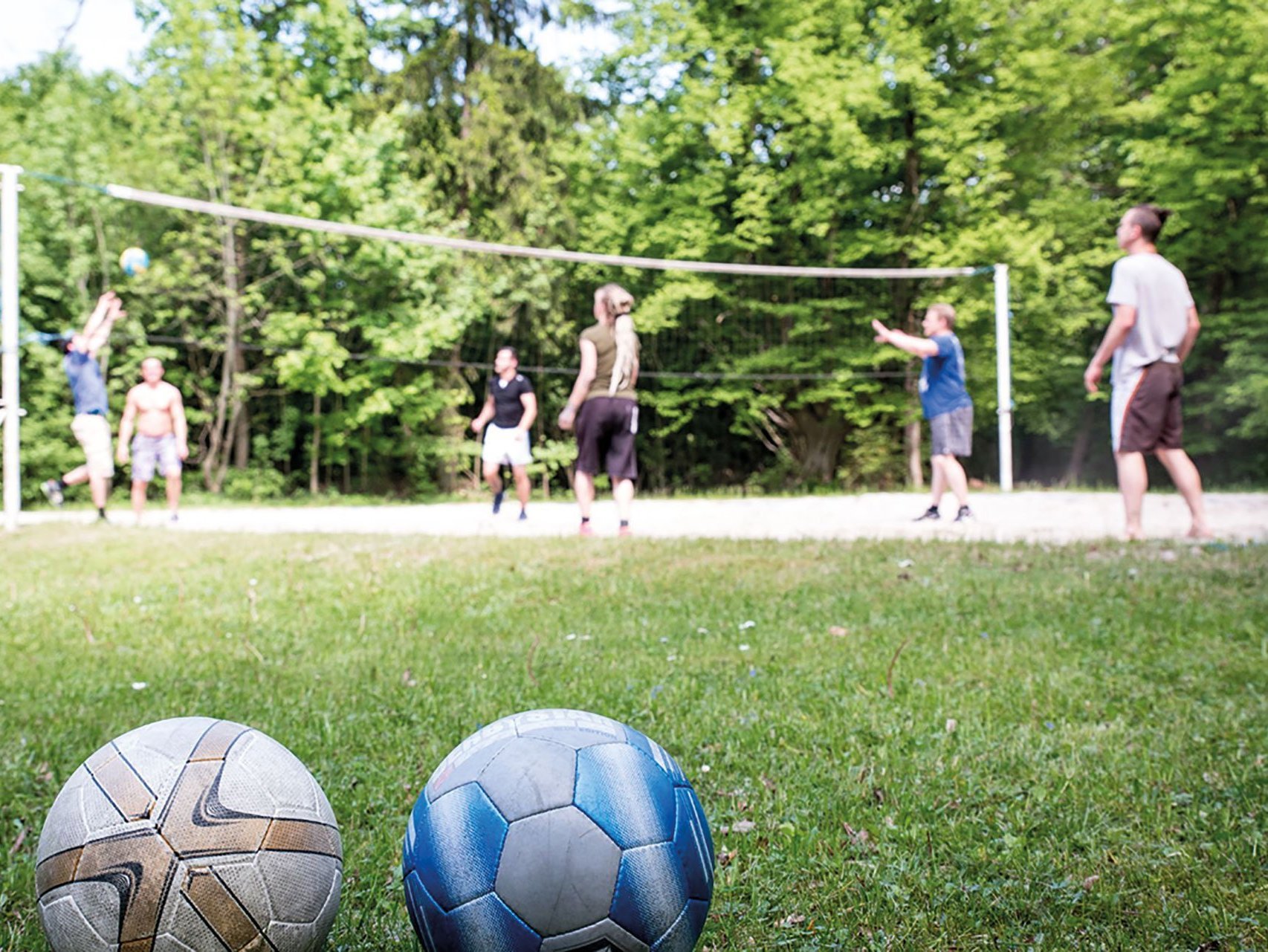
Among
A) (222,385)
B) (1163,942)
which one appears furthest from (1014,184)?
(1163,942)

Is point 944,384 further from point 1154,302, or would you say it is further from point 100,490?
point 100,490

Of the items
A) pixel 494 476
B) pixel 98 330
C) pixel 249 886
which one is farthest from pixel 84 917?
pixel 98 330

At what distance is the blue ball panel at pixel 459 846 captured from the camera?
1803 mm

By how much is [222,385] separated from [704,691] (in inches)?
817

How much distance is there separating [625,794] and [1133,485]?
7.36 m

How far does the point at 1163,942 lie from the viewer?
211 centimetres

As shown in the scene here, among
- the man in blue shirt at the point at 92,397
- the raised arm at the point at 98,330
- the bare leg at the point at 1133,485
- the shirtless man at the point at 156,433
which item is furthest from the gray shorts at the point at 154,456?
the bare leg at the point at 1133,485

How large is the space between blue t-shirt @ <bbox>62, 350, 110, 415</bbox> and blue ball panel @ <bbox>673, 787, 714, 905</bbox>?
12.3m

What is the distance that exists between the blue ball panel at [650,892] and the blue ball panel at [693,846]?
0.07ft

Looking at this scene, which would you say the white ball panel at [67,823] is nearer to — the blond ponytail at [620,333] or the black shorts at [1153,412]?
the blond ponytail at [620,333]

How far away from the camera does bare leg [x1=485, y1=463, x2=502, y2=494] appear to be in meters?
12.9

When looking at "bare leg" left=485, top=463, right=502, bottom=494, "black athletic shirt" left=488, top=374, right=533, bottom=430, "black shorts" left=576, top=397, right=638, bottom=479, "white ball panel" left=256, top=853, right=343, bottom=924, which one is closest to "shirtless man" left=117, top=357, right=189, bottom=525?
"bare leg" left=485, top=463, right=502, bottom=494

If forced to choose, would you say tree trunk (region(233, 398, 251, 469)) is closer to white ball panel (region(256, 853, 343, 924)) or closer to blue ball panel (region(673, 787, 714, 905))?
white ball panel (region(256, 853, 343, 924))

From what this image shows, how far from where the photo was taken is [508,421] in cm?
1278
